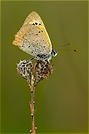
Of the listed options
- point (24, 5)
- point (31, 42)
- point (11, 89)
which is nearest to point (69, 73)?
point (11, 89)

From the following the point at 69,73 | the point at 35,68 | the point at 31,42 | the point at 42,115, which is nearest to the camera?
the point at 35,68

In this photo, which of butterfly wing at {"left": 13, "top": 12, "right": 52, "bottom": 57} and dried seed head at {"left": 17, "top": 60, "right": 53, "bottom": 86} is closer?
dried seed head at {"left": 17, "top": 60, "right": 53, "bottom": 86}

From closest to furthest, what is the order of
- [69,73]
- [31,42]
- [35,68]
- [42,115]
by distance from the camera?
1. [35,68]
2. [31,42]
3. [42,115]
4. [69,73]

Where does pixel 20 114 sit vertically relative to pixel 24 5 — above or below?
below

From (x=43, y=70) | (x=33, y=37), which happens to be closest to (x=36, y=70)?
(x=43, y=70)

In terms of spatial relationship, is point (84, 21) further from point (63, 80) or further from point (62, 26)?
point (63, 80)

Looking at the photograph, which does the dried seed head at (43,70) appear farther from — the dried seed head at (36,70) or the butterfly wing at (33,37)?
the butterfly wing at (33,37)

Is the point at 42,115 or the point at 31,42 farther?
the point at 42,115

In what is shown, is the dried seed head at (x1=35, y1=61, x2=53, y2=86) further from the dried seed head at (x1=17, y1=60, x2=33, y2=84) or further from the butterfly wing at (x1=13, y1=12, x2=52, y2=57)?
the butterfly wing at (x1=13, y1=12, x2=52, y2=57)

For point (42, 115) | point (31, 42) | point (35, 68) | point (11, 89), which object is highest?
point (31, 42)

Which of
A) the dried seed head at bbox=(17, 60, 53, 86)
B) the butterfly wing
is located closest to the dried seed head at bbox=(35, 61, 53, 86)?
the dried seed head at bbox=(17, 60, 53, 86)
